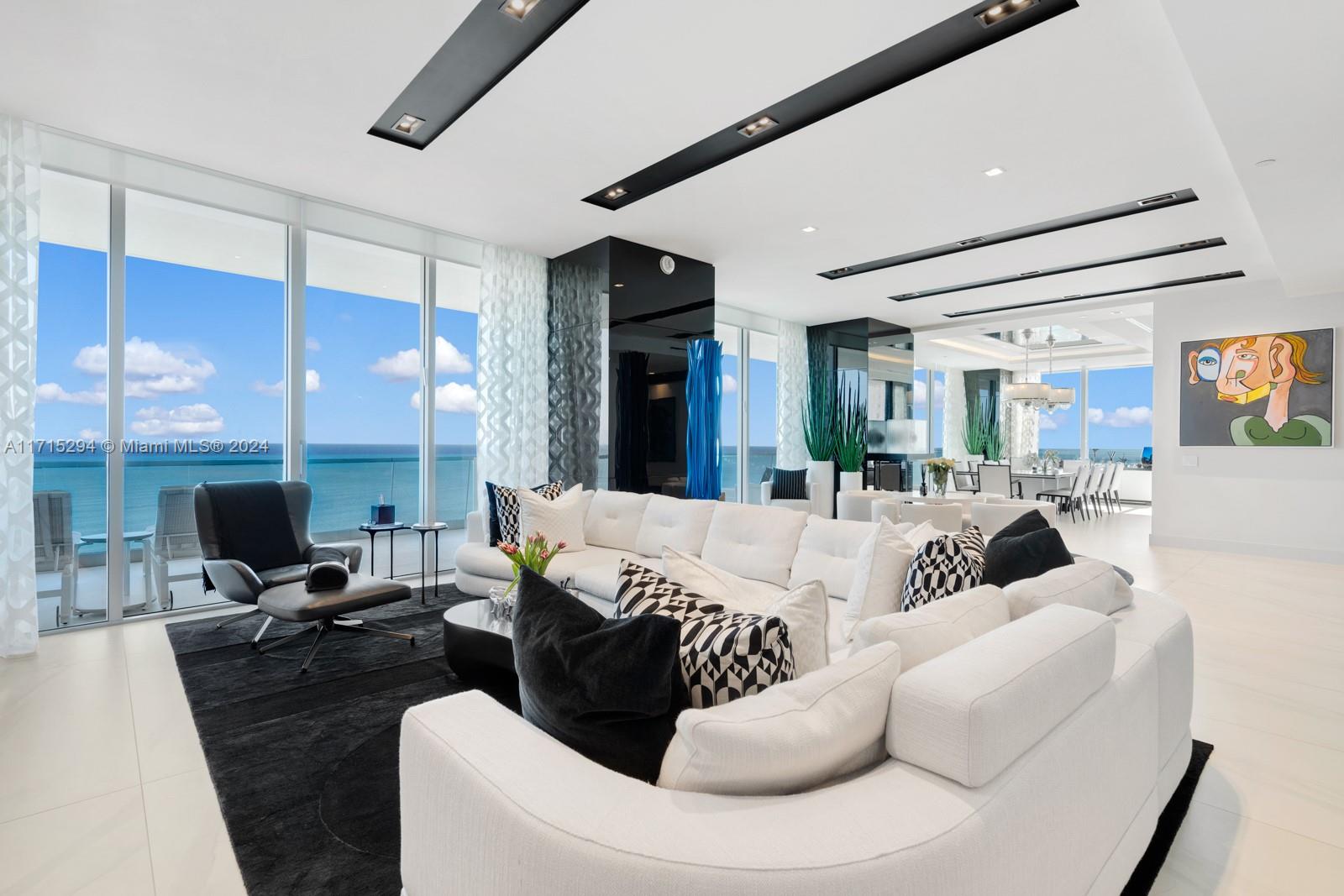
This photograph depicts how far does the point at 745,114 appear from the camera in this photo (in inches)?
137

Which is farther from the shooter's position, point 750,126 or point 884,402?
point 884,402

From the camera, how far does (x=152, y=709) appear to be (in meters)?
2.87

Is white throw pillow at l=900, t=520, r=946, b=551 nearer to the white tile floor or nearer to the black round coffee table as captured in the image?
the white tile floor

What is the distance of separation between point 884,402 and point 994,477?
6.78 feet

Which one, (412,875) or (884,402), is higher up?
(884,402)

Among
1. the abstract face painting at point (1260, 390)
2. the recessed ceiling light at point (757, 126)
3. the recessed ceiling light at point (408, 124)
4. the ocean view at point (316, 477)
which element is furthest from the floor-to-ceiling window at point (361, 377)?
the abstract face painting at point (1260, 390)

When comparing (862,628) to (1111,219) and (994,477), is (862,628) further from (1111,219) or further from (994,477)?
(994,477)

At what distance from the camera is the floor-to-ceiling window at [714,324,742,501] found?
8242 millimetres

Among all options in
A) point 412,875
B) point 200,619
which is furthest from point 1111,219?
point 200,619

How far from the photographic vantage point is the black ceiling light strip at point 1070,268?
18.5ft

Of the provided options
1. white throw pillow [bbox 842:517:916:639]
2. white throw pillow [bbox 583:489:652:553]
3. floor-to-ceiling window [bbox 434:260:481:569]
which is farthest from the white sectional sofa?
floor-to-ceiling window [bbox 434:260:481:569]

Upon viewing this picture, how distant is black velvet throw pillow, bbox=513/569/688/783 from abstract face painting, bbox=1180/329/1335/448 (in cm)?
824

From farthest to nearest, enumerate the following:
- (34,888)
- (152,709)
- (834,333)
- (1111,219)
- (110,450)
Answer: (834,333)
(1111,219)
(110,450)
(152,709)
(34,888)

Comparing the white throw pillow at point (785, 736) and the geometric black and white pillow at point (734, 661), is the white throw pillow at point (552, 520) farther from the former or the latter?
the white throw pillow at point (785, 736)
